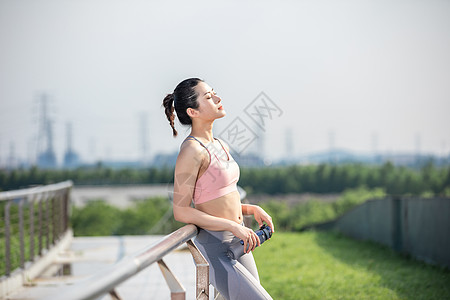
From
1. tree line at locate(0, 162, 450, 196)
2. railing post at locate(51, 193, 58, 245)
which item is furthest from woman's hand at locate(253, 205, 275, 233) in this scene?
tree line at locate(0, 162, 450, 196)

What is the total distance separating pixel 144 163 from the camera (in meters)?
43.9

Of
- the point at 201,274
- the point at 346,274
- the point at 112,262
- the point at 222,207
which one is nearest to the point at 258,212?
the point at 222,207

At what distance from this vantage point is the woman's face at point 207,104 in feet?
7.20

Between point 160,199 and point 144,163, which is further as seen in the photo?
point 144,163

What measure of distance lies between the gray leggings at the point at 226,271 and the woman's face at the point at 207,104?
471mm

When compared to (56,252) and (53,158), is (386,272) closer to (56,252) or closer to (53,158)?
(56,252)

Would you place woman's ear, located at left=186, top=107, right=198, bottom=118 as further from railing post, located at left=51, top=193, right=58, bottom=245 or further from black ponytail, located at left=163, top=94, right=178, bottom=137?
railing post, located at left=51, top=193, right=58, bottom=245

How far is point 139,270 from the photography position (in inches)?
54.6

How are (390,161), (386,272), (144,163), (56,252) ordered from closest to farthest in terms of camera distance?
(386,272), (56,252), (144,163), (390,161)

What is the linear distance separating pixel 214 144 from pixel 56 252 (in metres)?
5.33

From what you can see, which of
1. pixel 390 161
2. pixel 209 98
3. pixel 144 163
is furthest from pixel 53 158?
pixel 209 98

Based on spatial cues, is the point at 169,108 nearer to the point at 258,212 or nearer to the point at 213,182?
the point at 213,182

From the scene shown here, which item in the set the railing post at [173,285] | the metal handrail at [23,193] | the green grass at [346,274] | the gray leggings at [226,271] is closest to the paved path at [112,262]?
the gray leggings at [226,271]

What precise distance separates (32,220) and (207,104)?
4.20m
